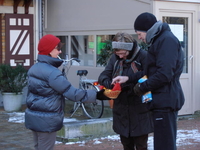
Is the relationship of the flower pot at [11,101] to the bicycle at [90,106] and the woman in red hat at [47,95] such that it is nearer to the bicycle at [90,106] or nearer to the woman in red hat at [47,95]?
the bicycle at [90,106]

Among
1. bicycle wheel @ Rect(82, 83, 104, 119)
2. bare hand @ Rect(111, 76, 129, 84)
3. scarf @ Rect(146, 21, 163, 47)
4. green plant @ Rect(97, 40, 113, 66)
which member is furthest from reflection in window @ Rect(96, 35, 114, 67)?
scarf @ Rect(146, 21, 163, 47)

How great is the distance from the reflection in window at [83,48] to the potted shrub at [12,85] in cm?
165

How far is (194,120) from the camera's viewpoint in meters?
8.98

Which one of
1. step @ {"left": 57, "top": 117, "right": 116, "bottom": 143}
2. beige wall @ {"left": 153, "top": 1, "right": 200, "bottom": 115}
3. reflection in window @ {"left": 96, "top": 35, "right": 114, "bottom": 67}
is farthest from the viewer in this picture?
beige wall @ {"left": 153, "top": 1, "right": 200, "bottom": 115}

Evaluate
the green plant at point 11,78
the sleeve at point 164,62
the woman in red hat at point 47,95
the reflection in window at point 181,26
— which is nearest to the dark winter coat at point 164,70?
the sleeve at point 164,62

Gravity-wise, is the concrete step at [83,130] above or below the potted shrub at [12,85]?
below

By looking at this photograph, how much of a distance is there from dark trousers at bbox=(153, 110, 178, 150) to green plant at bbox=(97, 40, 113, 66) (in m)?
5.00

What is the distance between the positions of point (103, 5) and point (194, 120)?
354 centimetres

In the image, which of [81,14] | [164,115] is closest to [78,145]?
[164,115]

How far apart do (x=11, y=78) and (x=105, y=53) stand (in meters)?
2.48

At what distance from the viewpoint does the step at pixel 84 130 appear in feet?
22.6

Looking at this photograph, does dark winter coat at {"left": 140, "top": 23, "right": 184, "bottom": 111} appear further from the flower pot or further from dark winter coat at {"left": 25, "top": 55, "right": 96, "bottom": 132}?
the flower pot

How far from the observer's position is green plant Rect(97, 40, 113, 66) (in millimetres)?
8930

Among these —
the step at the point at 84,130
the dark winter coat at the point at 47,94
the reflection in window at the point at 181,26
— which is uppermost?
the reflection in window at the point at 181,26
